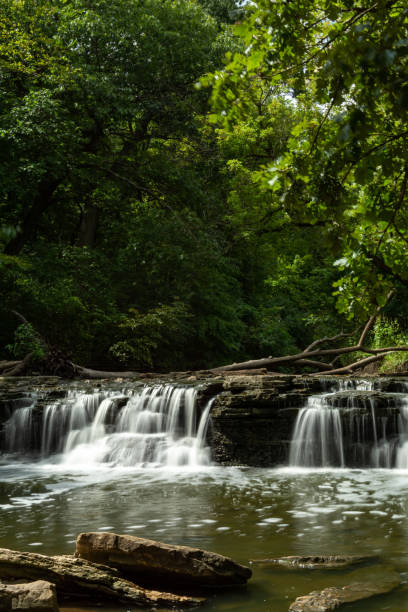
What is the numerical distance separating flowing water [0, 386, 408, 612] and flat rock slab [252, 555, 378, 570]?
0.13 metres

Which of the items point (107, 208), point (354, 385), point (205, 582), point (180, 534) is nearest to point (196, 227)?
point (107, 208)

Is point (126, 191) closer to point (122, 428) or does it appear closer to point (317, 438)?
point (122, 428)

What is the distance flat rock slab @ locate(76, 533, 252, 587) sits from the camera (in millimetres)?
4516

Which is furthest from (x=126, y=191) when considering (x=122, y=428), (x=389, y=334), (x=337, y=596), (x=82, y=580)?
(x=337, y=596)

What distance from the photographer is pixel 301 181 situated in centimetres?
445

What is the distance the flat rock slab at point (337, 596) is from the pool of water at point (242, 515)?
0.09 m

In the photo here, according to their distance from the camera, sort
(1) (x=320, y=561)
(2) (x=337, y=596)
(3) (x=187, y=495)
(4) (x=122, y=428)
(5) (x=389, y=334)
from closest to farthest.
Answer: (2) (x=337, y=596) → (1) (x=320, y=561) → (3) (x=187, y=495) → (4) (x=122, y=428) → (5) (x=389, y=334)

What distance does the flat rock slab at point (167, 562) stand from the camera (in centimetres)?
452

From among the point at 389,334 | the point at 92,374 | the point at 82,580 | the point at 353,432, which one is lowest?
the point at 82,580

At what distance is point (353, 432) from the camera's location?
1183 cm

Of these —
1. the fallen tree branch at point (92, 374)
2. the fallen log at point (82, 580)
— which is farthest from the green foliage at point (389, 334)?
the fallen log at point (82, 580)

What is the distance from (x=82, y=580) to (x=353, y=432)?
333 inches

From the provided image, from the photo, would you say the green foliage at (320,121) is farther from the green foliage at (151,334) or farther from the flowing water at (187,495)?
the green foliage at (151,334)

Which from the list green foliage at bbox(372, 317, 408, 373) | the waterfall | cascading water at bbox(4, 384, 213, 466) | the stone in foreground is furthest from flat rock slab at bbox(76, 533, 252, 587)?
green foliage at bbox(372, 317, 408, 373)
